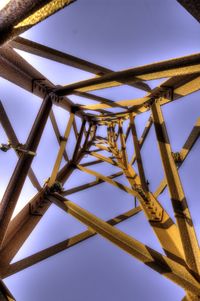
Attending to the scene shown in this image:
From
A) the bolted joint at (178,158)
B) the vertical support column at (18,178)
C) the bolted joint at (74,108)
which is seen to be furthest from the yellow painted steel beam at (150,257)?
the bolted joint at (74,108)

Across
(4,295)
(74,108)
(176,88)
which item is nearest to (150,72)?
(176,88)

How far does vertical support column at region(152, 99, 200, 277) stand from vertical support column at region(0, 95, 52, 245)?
1913 mm

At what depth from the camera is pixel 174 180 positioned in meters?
3.31

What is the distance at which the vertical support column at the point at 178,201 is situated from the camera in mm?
2631

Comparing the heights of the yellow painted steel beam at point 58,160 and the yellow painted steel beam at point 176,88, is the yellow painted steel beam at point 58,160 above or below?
below

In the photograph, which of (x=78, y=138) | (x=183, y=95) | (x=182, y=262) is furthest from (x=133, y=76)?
(x=78, y=138)

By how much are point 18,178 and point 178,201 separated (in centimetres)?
218

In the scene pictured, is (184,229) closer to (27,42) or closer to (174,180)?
(174,180)

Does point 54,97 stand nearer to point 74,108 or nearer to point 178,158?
point 74,108

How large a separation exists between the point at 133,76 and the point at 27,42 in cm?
170

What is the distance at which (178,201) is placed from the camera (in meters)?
3.14

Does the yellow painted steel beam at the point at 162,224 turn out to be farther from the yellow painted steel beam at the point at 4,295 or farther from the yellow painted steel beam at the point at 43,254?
the yellow painted steel beam at the point at 4,295

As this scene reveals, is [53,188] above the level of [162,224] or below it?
above

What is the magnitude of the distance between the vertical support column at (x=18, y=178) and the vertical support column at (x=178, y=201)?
191 cm
